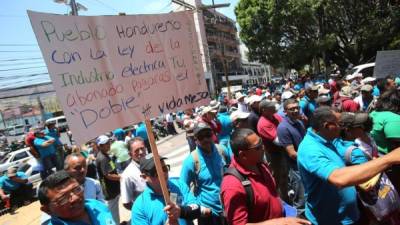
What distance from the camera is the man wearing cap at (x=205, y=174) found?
13.1 feet

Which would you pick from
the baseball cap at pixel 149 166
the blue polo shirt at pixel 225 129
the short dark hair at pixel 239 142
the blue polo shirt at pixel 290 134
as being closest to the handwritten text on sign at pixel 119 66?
the baseball cap at pixel 149 166

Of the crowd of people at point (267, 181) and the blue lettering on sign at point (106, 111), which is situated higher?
the blue lettering on sign at point (106, 111)

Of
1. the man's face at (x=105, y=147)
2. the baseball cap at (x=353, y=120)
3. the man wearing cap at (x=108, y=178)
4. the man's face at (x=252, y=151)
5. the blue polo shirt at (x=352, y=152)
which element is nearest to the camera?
the man's face at (x=252, y=151)

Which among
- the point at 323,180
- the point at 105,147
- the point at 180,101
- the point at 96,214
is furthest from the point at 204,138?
the point at 105,147

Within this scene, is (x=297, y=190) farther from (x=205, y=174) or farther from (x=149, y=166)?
(x=149, y=166)

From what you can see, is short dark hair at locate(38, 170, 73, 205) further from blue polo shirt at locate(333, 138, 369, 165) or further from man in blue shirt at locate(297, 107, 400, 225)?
blue polo shirt at locate(333, 138, 369, 165)

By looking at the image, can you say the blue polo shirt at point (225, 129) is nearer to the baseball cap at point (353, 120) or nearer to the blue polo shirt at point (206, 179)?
the blue polo shirt at point (206, 179)

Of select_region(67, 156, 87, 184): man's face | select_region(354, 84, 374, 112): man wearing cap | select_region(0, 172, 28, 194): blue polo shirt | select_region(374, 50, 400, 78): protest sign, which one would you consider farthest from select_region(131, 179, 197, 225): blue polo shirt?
select_region(374, 50, 400, 78): protest sign

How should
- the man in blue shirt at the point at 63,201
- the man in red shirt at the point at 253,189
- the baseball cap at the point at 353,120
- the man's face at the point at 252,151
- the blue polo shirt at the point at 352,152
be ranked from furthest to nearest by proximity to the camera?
1. the baseball cap at the point at 353,120
2. the blue polo shirt at the point at 352,152
3. the man's face at the point at 252,151
4. the man in red shirt at the point at 253,189
5. the man in blue shirt at the point at 63,201

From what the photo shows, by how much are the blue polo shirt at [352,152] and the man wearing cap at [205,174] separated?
1.27m

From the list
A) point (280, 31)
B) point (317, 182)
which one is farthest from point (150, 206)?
point (280, 31)

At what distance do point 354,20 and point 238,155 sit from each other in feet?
96.5

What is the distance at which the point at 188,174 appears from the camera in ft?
13.4

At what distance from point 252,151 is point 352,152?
3.43 feet
